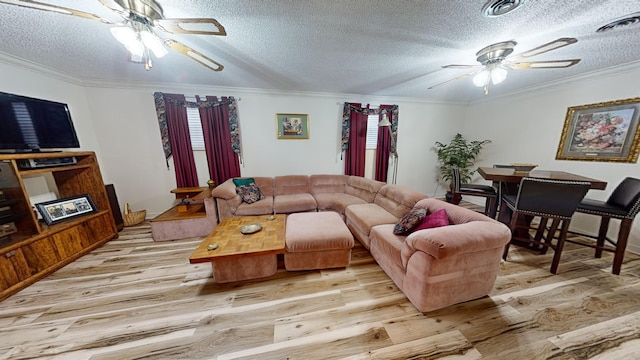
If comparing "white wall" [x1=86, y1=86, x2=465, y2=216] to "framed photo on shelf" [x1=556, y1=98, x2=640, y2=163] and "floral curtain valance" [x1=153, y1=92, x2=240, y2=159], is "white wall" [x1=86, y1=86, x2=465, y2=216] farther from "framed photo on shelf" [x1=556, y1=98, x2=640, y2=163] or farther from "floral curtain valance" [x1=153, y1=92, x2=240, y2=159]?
"framed photo on shelf" [x1=556, y1=98, x2=640, y2=163]

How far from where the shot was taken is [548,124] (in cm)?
287

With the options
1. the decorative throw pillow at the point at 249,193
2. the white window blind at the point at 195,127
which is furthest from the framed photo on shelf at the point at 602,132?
the white window blind at the point at 195,127

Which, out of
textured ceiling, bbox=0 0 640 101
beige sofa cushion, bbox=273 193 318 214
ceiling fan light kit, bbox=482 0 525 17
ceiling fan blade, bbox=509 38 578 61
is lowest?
beige sofa cushion, bbox=273 193 318 214

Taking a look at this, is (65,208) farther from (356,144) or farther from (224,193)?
(356,144)

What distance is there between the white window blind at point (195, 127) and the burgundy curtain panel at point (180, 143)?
2.8 inches

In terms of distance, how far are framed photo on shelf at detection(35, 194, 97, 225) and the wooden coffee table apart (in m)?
1.84

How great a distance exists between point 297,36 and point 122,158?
11.4 feet

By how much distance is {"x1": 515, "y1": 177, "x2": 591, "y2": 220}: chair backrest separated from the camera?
5.32 ft

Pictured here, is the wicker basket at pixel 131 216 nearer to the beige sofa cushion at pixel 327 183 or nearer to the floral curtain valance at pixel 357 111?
the beige sofa cushion at pixel 327 183

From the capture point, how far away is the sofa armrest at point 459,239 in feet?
4.14

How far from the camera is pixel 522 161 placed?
3.22m

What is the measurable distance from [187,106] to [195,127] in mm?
335

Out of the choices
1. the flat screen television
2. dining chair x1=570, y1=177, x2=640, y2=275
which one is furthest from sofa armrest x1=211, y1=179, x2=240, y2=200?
dining chair x1=570, y1=177, x2=640, y2=275

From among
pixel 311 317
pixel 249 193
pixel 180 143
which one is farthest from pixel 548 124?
pixel 180 143
